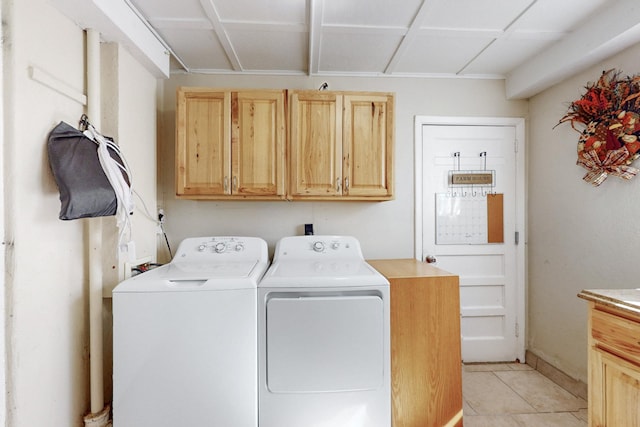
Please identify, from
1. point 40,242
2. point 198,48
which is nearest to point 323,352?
point 40,242

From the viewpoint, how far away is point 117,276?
5.42 feet

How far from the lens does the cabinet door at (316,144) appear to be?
1.99 m

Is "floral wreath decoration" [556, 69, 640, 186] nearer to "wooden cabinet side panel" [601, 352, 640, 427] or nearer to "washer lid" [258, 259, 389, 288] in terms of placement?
"wooden cabinet side panel" [601, 352, 640, 427]

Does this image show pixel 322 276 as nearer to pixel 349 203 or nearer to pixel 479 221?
pixel 349 203

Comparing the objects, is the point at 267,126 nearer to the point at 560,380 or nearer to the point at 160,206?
the point at 160,206

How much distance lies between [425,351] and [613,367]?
778mm

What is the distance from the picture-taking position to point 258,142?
1980 millimetres

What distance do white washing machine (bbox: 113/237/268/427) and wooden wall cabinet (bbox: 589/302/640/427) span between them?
5.16ft

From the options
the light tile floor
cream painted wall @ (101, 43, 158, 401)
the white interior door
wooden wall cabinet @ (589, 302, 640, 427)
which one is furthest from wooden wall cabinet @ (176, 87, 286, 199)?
the light tile floor

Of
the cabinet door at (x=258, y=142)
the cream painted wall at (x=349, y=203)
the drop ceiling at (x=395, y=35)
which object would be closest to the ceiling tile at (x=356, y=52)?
the drop ceiling at (x=395, y=35)

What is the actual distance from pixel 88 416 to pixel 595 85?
348 cm

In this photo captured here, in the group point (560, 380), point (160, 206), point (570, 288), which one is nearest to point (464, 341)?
point (560, 380)

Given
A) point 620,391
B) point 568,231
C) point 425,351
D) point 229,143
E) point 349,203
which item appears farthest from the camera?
point 349,203

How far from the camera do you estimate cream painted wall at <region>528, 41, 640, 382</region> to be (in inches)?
67.9
